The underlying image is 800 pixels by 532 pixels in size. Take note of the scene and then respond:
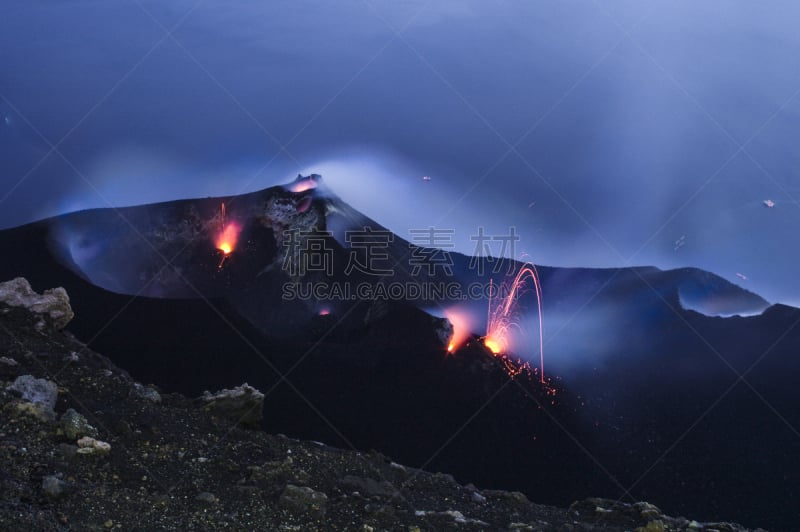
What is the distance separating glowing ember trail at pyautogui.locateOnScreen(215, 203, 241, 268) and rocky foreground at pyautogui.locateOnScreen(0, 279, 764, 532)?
491cm

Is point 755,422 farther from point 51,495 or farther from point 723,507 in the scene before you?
point 51,495

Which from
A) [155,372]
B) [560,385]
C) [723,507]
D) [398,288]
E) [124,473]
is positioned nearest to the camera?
[124,473]

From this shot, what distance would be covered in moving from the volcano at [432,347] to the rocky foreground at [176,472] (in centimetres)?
140

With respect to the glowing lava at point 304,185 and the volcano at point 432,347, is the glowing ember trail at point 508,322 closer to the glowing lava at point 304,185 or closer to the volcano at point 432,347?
the volcano at point 432,347

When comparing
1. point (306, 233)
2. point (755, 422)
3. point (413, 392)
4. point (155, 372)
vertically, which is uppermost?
point (755, 422)

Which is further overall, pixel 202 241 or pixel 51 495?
pixel 202 241

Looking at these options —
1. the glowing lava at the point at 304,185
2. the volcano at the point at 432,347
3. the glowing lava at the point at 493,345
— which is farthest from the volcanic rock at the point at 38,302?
the glowing lava at the point at 493,345

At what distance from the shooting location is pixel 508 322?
1351 cm

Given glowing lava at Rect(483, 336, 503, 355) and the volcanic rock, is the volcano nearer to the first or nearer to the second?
glowing lava at Rect(483, 336, 503, 355)

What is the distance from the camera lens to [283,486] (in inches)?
271

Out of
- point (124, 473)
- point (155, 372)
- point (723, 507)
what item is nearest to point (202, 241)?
point (155, 372)

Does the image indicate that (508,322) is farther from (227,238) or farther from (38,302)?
(38,302)

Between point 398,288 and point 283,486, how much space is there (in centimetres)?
690

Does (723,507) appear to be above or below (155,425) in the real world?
above
